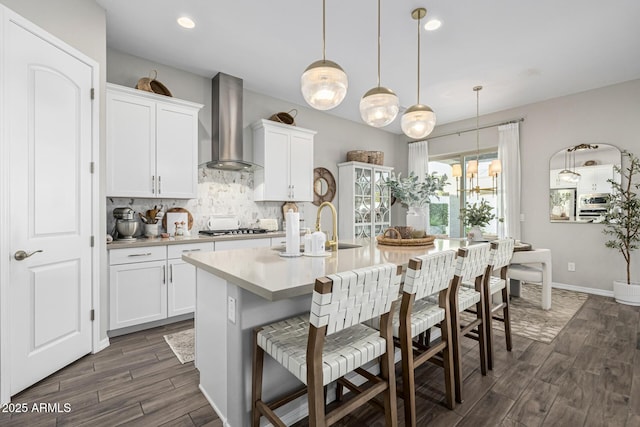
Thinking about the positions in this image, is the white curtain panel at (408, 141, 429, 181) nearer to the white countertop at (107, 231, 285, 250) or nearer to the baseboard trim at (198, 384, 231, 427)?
Answer: the white countertop at (107, 231, 285, 250)

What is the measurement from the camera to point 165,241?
9.53 ft

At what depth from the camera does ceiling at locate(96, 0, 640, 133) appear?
2.50 meters

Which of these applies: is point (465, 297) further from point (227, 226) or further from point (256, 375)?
point (227, 226)

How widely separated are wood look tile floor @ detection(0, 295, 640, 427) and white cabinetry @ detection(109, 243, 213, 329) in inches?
9.9

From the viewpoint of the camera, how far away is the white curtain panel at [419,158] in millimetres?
6054

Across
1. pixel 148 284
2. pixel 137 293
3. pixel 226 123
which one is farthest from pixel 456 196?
pixel 137 293

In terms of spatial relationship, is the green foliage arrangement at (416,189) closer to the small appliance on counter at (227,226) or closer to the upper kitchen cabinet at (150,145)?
the small appliance on counter at (227,226)

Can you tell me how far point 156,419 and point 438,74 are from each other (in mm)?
4330

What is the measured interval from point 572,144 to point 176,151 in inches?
216

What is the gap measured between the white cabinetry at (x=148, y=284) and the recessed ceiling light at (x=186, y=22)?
2.11 meters

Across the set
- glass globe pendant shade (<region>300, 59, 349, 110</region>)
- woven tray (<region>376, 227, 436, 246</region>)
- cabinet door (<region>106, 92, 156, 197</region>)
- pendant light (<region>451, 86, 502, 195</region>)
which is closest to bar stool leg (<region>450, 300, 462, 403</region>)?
woven tray (<region>376, 227, 436, 246</region>)

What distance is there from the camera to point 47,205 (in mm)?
2082

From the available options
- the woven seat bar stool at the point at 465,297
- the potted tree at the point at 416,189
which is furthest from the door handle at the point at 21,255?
the woven seat bar stool at the point at 465,297

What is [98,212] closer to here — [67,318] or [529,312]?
[67,318]
